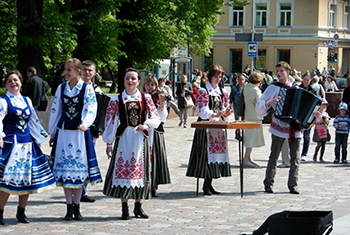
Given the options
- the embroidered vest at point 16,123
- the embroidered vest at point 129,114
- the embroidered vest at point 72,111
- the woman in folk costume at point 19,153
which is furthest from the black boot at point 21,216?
the embroidered vest at point 129,114

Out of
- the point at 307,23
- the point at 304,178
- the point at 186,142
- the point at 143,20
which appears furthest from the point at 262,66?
the point at 304,178

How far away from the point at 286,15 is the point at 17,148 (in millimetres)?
56531

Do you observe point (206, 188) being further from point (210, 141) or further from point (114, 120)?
point (114, 120)

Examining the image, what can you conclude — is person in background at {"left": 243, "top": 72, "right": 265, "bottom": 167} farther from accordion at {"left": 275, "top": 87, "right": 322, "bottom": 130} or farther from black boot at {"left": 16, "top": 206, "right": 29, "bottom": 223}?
black boot at {"left": 16, "top": 206, "right": 29, "bottom": 223}

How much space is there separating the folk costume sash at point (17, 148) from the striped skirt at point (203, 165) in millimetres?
3020

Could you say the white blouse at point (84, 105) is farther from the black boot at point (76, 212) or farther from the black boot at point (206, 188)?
the black boot at point (206, 188)

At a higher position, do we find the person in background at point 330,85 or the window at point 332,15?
the window at point 332,15

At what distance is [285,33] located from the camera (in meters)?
62.2

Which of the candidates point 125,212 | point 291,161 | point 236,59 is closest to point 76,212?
point 125,212

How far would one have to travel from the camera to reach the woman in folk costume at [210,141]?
34.1ft

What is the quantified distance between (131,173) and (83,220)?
2.58 ft

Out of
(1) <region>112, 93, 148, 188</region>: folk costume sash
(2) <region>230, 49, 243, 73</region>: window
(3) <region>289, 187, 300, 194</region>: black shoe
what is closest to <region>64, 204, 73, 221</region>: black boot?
(1) <region>112, 93, 148, 188</region>: folk costume sash

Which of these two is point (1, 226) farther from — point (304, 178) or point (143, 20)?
point (143, 20)

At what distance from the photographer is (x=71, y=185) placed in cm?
826
